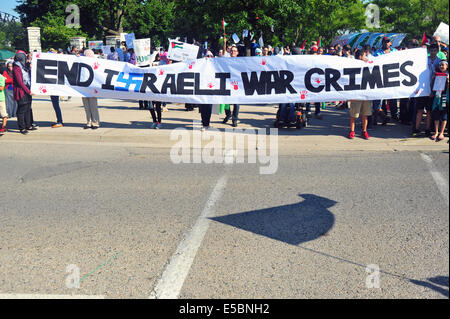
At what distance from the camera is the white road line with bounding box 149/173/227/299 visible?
148 inches

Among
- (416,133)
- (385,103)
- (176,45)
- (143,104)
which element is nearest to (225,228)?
(416,133)

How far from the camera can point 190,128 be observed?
1142cm

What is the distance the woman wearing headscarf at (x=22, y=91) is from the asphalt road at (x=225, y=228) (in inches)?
116

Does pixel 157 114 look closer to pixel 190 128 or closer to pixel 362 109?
pixel 190 128

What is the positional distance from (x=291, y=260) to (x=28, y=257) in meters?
2.64

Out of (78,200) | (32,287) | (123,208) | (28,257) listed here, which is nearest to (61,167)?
(78,200)

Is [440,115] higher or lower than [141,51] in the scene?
lower

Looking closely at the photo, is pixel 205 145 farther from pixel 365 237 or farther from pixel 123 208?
pixel 365 237

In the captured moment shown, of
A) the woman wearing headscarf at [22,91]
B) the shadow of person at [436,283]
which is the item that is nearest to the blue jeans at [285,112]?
the woman wearing headscarf at [22,91]

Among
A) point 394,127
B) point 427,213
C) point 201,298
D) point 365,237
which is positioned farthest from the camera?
point 394,127

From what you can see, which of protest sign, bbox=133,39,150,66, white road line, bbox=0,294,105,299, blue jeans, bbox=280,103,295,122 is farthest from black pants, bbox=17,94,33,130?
white road line, bbox=0,294,105,299

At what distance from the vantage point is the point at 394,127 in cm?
1141

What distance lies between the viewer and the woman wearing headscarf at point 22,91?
34.3 feet

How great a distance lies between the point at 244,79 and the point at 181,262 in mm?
6804
